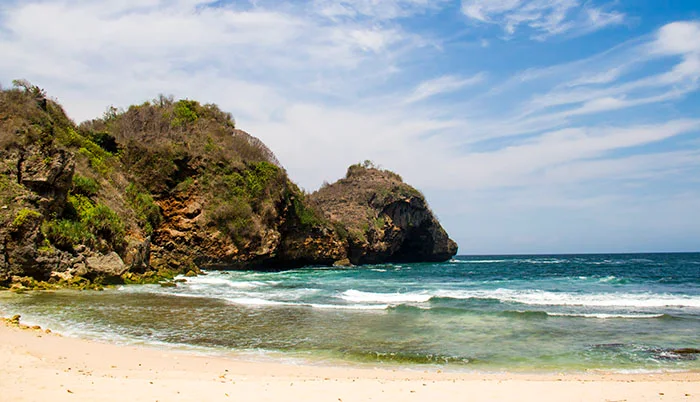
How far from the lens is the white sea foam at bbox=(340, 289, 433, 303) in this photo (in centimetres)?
2066

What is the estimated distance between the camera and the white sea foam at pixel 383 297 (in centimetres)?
2066

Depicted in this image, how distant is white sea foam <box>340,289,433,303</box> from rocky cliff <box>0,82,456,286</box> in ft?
37.9

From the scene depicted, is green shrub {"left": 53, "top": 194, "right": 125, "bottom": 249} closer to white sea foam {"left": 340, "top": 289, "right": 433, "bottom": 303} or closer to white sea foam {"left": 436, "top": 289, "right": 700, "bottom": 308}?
white sea foam {"left": 340, "top": 289, "right": 433, "bottom": 303}

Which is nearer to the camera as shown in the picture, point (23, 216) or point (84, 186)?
point (23, 216)

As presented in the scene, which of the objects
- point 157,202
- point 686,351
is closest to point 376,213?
point 157,202

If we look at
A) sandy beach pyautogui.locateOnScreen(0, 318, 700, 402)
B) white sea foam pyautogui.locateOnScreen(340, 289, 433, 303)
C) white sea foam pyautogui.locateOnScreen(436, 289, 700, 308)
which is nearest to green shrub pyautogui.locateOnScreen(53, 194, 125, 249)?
sandy beach pyautogui.locateOnScreen(0, 318, 700, 402)

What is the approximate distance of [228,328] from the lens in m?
12.6

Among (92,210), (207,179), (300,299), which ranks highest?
(207,179)

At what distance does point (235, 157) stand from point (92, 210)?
16.6 m

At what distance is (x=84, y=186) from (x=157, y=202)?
9.18 meters

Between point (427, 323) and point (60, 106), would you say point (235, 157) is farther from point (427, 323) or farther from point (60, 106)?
point (427, 323)

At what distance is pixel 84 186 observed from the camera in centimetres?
2581

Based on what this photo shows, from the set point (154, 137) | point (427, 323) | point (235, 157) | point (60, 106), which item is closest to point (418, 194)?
point (235, 157)

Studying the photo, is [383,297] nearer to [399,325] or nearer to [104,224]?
[399,325]
